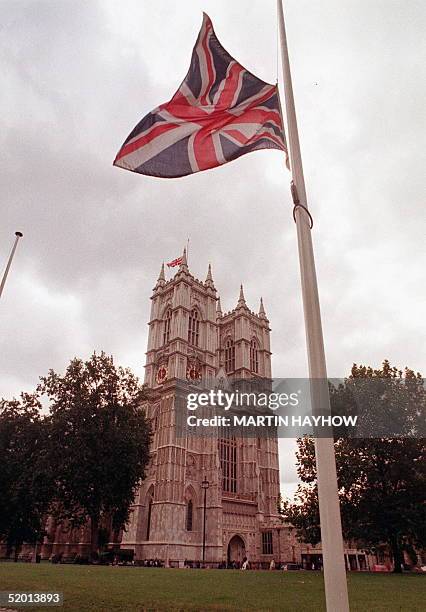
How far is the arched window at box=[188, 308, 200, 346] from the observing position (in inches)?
2534

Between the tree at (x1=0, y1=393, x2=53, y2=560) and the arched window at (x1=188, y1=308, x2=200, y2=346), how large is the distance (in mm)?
31414

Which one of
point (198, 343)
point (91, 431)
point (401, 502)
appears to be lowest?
point (401, 502)

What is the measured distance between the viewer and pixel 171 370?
57.4 m

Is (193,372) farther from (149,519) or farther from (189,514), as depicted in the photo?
(149,519)

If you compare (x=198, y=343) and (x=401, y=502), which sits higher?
(x=198, y=343)

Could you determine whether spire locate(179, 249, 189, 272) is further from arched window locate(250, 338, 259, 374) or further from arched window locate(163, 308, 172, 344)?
arched window locate(250, 338, 259, 374)

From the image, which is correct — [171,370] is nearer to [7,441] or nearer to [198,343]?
[198,343]

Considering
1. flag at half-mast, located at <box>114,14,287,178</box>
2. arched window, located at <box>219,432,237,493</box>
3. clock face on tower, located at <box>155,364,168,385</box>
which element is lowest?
flag at half-mast, located at <box>114,14,287,178</box>

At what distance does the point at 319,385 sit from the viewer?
15.3ft

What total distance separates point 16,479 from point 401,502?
26473mm

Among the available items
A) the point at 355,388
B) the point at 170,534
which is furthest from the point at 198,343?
the point at 355,388

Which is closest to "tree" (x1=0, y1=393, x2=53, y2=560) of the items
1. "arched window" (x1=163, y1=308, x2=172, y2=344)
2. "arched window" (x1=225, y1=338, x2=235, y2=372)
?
"arched window" (x1=163, y1=308, x2=172, y2=344)

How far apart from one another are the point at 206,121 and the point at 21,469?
104 ft

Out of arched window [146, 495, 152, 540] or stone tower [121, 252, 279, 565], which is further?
arched window [146, 495, 152, 540]
